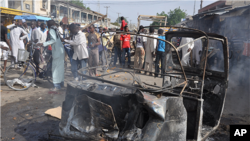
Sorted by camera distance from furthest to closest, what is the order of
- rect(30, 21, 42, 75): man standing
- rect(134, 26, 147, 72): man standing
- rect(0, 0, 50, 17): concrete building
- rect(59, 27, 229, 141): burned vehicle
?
1. rect(0, 0, 50, 17): concrete building
2. rect(134, 26, 147, 72): man standing
3. rect(30, 21, 42, 75): man standing
4. rect(59, 27, 229, 141): burned vehicle

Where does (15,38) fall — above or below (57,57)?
above

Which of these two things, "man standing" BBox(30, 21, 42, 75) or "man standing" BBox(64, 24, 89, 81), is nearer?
"man standing" BBox(64, 24, 89, 81)

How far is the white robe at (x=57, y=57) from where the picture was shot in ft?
18.7

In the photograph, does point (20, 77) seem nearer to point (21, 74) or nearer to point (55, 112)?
point (21, 74)

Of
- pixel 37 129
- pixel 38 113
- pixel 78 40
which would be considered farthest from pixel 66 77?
pixel 37 129

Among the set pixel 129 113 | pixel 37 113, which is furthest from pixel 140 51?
pixel 129 113

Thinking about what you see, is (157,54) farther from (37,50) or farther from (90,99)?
(90,99)

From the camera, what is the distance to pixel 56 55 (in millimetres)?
5816

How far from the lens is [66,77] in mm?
7461

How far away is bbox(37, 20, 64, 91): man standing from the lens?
5.67 metres

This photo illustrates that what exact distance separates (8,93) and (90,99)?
422cm

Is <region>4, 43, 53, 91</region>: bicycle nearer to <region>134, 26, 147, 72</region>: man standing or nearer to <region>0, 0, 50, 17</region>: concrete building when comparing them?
<region>134, 26, 147, 72</region>: man standing

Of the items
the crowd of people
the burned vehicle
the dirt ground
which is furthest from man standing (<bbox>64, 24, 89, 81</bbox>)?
the burned vehicle

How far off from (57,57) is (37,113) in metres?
2.08
